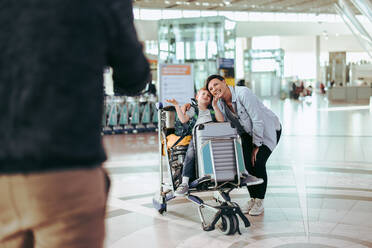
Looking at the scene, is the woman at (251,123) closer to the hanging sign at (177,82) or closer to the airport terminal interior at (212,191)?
the airport terminal interior at (212,191)

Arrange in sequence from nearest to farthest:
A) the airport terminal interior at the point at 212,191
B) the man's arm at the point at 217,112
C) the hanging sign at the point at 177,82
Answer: the airport terminal interior at the point at 212,191, the man's arm at the point at 217,112, the hanging sign at the point at 177,82

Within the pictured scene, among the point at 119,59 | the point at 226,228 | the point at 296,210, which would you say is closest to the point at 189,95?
the point at 296,210

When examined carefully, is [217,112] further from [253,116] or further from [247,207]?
[247,207]

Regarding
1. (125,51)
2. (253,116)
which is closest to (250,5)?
(253,116)

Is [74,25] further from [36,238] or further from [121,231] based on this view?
[121,231]

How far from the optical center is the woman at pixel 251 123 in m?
4.74

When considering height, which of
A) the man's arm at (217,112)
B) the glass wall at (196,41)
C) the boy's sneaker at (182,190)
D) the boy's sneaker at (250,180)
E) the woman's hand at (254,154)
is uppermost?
the glass wall at (196,41)

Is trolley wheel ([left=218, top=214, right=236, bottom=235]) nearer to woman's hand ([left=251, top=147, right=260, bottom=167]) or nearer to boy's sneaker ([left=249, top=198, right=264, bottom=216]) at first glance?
boy's sneaker ([left=249, top=198, right=264, bottom=216])

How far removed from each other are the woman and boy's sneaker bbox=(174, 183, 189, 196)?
78 cm

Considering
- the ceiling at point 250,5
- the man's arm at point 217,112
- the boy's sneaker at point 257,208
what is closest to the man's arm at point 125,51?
the man's arm at point 217,112

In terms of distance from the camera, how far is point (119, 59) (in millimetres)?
1272

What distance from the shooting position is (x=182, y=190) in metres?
4.52

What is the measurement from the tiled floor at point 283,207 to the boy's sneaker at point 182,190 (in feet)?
1.08

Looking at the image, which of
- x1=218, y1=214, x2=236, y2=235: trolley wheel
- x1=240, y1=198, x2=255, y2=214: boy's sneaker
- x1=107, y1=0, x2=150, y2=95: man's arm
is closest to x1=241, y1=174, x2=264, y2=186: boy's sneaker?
x1=218, y1=214, x2=236, y2=235: trolley wheel
